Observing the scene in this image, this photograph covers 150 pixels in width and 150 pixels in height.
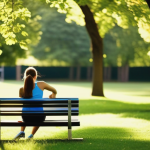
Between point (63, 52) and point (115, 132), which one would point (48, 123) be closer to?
point (115, 132)

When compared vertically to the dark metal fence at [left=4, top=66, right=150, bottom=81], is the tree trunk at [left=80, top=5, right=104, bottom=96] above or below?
above

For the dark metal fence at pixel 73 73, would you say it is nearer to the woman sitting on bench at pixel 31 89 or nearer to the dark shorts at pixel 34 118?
the woman sitting on bench at pixel 31 89

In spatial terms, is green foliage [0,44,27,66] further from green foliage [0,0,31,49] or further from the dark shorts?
the dark shorts

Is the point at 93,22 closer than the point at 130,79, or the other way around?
the point at 93,22

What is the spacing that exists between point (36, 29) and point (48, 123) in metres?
36.2

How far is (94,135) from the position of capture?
8.79 meters

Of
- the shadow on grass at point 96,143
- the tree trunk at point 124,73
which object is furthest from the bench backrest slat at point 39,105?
the tree trunk at point 124,73

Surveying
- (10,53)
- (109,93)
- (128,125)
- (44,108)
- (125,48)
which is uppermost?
(125,48)

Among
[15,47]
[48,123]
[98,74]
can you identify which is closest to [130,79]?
[15,47]

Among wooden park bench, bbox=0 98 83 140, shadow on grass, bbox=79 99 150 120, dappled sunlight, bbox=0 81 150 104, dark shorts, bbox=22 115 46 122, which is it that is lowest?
dappled sunlight, bbox=0 81 150 104

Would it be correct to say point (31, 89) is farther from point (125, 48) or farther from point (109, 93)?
point (125, 48)

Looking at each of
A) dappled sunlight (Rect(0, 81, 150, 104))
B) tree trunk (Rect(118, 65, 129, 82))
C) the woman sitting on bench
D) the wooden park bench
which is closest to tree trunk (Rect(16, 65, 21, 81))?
tree trunk (Rect(118, 65, 129, 82))

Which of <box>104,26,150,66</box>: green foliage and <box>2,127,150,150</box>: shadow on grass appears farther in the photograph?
<box>104,26,150,66</box>: green foliage

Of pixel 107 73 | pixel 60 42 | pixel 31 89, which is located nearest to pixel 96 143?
pixel 31 89
